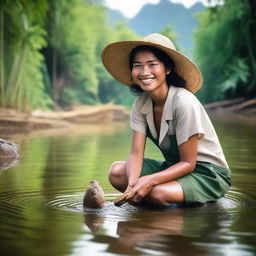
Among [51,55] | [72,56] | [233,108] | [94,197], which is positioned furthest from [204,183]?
[72,56]

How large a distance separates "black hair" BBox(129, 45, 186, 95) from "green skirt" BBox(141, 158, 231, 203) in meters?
0.46

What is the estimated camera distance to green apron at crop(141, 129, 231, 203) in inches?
155

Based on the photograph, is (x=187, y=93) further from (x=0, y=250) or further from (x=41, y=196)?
(x=0, y=250)

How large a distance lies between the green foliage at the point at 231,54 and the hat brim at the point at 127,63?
18.6 metres

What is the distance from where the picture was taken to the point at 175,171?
389 cm

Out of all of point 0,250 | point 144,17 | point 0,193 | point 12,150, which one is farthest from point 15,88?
point 144,17

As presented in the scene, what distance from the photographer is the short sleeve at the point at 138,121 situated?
4176mm

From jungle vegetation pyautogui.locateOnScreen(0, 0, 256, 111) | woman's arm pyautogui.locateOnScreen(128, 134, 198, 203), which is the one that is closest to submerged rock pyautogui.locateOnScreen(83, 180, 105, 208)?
woman's arm pyautogui.locateOnScreen(128, 134, 198, 203)

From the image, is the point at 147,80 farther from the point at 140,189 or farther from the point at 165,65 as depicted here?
the point at 140,189

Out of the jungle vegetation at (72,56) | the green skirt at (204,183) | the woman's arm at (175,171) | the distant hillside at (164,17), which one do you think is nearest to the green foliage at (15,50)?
the jungle vegetation at (72,56)

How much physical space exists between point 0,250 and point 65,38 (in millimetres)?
24277

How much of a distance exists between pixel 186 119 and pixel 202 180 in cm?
37

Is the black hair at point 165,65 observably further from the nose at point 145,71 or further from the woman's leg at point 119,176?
the woman's leg at point 119,176

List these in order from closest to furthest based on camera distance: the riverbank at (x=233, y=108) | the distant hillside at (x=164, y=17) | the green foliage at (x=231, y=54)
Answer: the riverbank at (x=233, y=108)
the green foliage at (x=231, y=54)
the distant hillside at (x=164, y=17)
